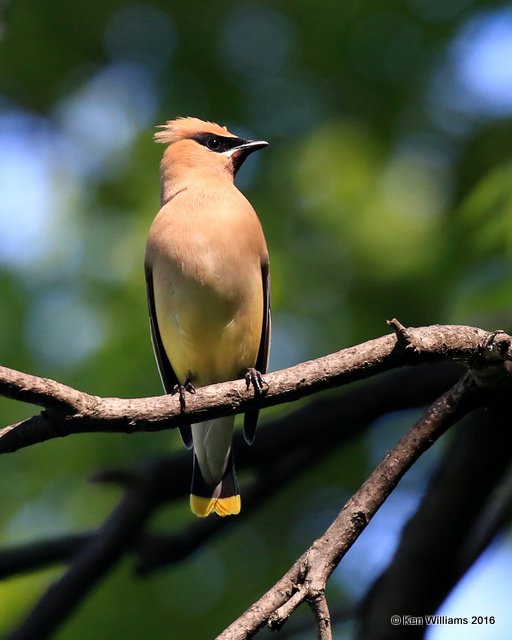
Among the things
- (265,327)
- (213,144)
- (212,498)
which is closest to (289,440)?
(212,498)

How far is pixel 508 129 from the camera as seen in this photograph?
683cm

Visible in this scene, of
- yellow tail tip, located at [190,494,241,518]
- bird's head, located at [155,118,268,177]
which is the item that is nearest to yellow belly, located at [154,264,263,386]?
yellow tail tip, located at [190,494,241,518]

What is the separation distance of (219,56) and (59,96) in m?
1.23

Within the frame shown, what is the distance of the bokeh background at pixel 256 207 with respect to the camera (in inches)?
265

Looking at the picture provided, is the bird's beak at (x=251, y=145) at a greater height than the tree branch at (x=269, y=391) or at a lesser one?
greater

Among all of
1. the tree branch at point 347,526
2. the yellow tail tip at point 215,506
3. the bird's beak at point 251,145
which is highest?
the bird's beak at point 251,145

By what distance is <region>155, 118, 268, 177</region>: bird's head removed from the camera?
24.1ft

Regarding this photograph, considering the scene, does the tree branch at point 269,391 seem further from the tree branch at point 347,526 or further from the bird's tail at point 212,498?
the bird's tail at point 212,498

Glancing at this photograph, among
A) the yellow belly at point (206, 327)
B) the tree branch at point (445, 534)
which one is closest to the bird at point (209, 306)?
the yellow belly at point (206, 327)

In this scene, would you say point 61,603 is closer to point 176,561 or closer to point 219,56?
point 176,561

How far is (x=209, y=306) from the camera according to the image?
20.6 feet

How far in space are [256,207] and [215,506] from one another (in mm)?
2218

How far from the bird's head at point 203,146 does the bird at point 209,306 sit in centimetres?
46

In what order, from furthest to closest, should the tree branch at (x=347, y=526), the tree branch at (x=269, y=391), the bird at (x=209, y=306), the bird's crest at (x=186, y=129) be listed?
1. the bird's crest at (x=186, y=129)
2. the bird at (x=209, y=306)
3. the tree branch at (x=269, y=391)
4. the tree branch at (x=347, y=526)
